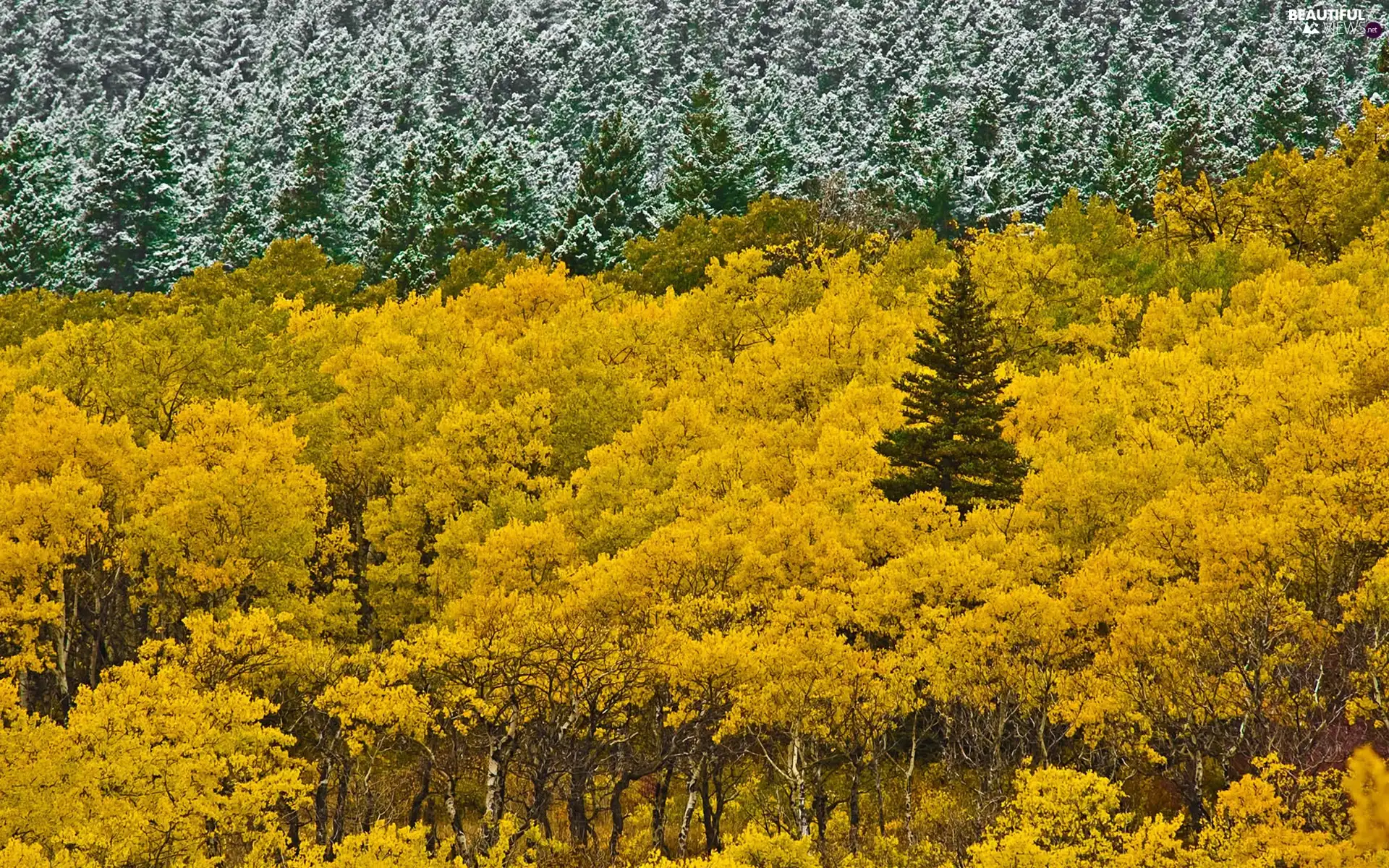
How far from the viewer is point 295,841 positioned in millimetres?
41938

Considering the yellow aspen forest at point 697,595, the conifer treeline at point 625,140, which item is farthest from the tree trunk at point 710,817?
the conifer treeline at point 625,140

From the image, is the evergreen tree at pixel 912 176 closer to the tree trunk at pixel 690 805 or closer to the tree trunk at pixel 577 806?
the tree trunk at pixel 577 806

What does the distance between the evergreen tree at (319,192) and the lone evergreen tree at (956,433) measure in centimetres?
8514

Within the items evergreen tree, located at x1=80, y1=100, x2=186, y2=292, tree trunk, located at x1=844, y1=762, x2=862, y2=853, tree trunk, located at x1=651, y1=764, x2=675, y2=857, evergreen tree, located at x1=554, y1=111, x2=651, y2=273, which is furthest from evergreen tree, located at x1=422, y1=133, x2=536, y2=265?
tree trunk, located at x1=844, y1=762, x2=862, y2=853

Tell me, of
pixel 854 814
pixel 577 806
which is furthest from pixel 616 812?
pixel 854 814

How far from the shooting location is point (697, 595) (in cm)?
4103

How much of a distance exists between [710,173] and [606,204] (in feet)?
29.1

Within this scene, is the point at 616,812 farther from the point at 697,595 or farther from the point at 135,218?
the point at 135,218

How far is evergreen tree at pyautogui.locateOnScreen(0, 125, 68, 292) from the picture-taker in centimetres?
12475

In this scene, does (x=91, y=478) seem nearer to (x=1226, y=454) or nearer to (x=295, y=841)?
(x=295, y=841)

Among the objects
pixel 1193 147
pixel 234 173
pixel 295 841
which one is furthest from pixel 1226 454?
pixel 234 173

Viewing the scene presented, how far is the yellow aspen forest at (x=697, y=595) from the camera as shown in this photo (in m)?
32.2

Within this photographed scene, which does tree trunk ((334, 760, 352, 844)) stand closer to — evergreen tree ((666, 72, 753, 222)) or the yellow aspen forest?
the yellow aspen forest

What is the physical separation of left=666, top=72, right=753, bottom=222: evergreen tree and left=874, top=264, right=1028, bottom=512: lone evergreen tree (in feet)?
190
